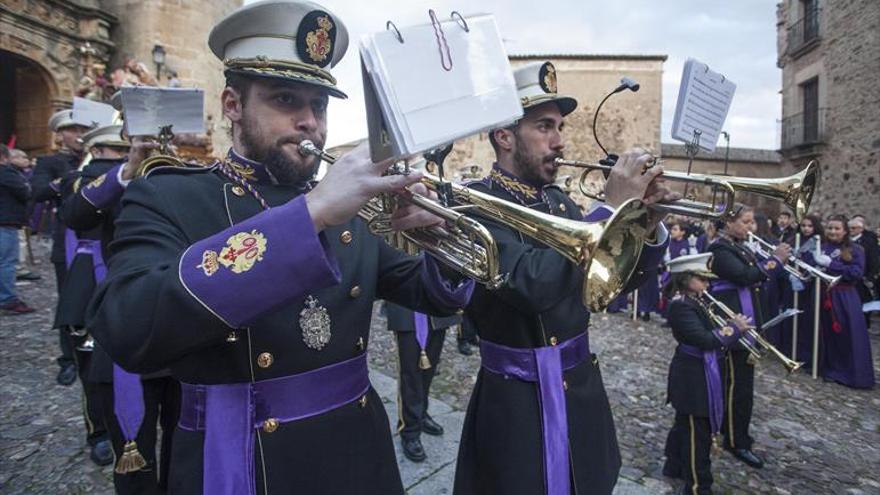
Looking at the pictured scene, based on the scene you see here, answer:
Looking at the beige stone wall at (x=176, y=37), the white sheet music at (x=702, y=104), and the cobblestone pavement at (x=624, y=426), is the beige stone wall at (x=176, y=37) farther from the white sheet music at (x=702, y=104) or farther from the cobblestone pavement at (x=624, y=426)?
the white sheet music at (x=702, y=104)

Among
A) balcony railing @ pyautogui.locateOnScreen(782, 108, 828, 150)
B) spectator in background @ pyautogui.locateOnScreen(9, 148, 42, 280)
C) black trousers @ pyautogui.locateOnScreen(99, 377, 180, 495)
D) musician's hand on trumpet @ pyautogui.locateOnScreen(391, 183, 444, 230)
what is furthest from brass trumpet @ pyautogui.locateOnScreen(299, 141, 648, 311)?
balcony railing @ pyautogui.locateOnScreen(782, 108, 828, 150)

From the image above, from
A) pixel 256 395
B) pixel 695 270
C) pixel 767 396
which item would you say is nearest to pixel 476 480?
pixel 256 395

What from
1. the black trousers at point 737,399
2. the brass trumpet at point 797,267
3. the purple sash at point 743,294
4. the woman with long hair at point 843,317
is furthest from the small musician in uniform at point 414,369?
the woman with long hair at point 843,317

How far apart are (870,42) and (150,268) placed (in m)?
20.2

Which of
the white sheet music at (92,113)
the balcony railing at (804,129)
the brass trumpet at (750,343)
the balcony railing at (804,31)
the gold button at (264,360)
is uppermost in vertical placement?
the balcony railing at (804,31)

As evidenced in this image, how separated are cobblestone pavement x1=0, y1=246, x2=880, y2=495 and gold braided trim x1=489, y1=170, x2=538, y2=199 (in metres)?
2.35

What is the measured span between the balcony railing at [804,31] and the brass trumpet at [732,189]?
764 inches

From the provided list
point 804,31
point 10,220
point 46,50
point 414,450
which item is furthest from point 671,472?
point 804,31

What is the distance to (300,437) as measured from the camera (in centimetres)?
155

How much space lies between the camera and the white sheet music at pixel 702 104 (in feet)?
7.82

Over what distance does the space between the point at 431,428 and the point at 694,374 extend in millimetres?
2310

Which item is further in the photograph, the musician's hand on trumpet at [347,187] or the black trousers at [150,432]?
the black trousers at [150,432]

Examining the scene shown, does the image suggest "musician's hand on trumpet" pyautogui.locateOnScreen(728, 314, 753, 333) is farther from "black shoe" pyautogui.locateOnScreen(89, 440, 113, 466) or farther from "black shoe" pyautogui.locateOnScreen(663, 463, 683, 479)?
"black shoe" pyautogui.locateOnScreen(89, 440, 113, 466)

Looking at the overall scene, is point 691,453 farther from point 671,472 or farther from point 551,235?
point 551,235
